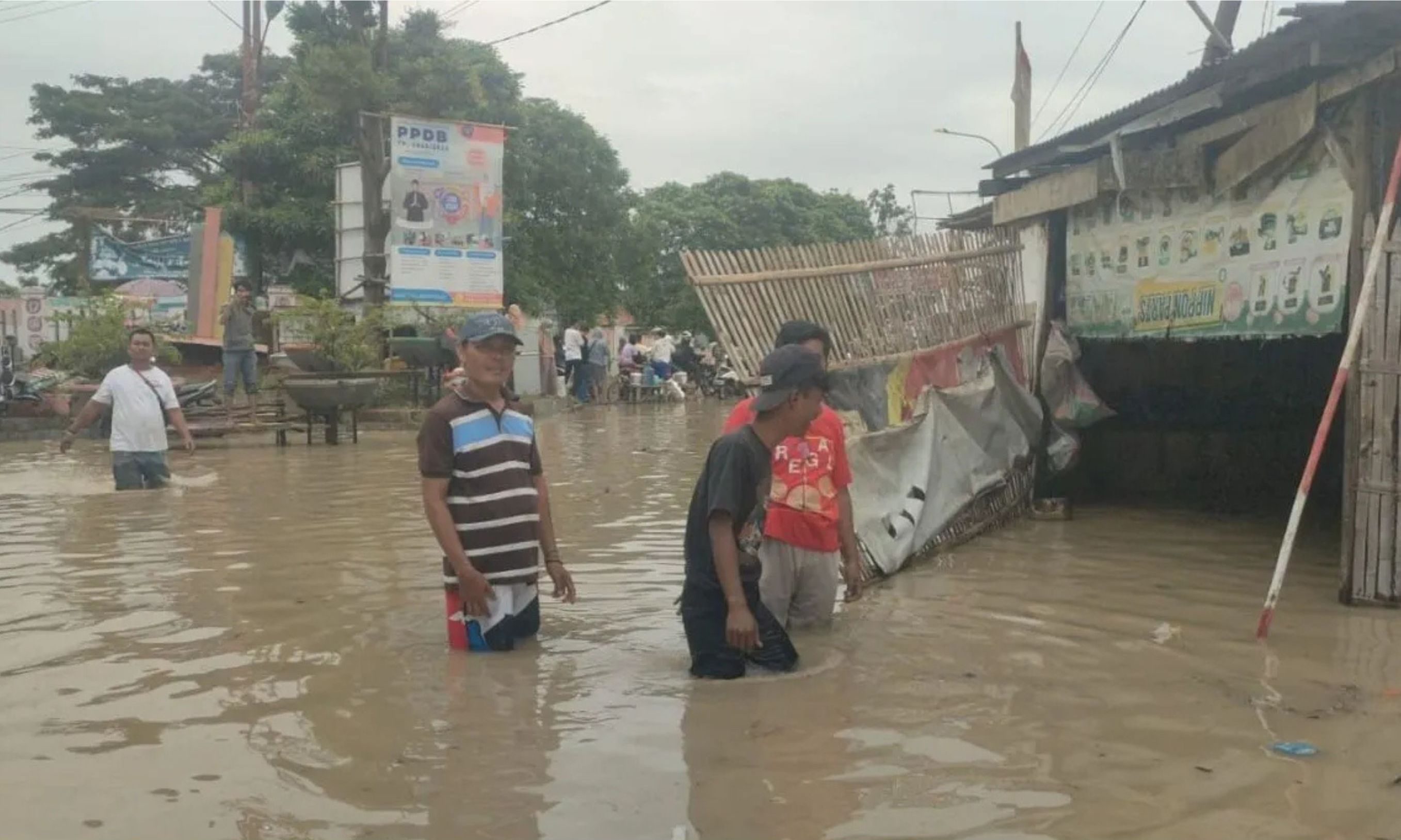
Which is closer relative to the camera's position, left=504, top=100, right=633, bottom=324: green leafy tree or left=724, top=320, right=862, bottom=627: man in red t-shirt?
left=724, top=320, right=862, bottom=627: man in red t-shirt

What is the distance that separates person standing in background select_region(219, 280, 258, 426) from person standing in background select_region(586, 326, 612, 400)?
10588mm

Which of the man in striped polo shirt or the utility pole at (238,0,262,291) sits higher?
the utility pole at (238,0,262,291)

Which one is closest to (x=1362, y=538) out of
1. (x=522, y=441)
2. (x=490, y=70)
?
(x=522, y=441)

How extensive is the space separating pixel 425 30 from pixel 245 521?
21.0 metres

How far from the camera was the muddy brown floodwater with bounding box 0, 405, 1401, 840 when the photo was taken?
362 centimetres

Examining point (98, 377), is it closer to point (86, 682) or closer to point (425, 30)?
point (425, 30)

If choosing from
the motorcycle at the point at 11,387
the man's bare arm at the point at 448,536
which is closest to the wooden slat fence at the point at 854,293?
the man's bare arm at the point at 448,536

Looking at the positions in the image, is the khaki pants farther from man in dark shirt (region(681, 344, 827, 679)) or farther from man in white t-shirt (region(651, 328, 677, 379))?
man in white t-shirt (region(651, 328, 677, 379))

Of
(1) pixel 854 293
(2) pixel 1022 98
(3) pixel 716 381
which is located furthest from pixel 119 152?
(1) pixel 854 293

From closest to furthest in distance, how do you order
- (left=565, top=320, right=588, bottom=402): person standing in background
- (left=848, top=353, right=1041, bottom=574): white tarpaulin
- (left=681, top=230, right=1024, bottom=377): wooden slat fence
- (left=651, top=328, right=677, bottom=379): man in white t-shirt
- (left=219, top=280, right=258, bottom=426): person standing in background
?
(left=681, top=230, right=1024, bottom=377): wooden slat fence < (left=848, top=353, right=1041, bottom=574): white tarpaulin < (left=219, top=280, right=258, bottom=426): person standing in background < (left=565, top=320, right=588, bottom=402): person standing in background < (left=651, top=328, right=677, bottom=379): man in white t-shirt

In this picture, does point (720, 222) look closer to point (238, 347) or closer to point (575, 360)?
point (575, 360)

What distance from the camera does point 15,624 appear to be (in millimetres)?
6023

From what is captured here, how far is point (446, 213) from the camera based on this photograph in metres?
21.1

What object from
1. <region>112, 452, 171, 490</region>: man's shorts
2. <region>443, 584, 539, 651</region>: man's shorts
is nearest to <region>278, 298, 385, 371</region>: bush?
<region>112, 452, 171, 490</region>: man's shorts
